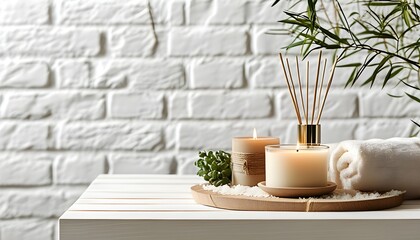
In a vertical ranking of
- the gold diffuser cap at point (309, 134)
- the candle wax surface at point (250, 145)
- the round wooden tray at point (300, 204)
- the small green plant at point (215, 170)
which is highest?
the gold diffuser cap at point (309, 134)

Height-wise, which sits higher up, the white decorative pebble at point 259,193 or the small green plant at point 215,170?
the small green plant at point 215,170

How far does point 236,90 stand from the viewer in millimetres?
1812

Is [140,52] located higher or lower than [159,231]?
higher

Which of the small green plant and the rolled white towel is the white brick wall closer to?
the small green plant

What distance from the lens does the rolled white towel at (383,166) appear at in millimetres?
1027

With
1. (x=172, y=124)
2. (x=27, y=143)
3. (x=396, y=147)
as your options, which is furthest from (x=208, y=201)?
(x=27, y=143)

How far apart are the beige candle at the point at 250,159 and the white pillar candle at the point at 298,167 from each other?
81 millimetres

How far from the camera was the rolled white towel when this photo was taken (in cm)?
103

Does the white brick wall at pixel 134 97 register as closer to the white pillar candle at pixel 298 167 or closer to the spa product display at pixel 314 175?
the spa product display at pixel 314 175

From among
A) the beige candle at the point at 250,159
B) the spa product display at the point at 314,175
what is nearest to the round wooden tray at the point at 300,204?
the spa product display at the point at 314,175

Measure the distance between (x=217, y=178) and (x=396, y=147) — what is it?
11.7 inches

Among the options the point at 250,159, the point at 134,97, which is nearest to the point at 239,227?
the point at 250,159

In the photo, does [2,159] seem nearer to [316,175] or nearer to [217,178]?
[217,178]

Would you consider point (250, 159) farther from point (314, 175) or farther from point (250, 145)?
point (314, 175)
